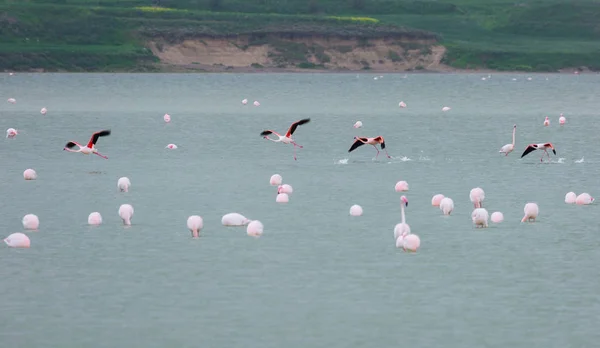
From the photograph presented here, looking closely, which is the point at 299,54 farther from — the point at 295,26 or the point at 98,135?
the point at 98,135

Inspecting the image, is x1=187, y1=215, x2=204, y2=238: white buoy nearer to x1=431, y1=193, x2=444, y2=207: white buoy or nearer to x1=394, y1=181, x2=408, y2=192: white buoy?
x1=431, y1=193, x2=444, y2=207: white buoy

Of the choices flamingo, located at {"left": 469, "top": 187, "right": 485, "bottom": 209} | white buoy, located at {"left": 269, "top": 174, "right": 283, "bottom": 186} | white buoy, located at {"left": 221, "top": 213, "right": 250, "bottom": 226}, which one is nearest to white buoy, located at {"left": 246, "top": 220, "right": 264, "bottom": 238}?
white buoy, located at {"left": 221, "top": 213, "right": 250, "bottom": 226}

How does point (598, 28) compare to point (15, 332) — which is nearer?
point (15, 332)

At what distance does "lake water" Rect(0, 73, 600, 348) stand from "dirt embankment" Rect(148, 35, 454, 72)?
9602cm

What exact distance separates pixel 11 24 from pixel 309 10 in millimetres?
48495

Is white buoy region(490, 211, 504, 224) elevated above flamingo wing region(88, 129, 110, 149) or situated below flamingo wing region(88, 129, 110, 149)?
below

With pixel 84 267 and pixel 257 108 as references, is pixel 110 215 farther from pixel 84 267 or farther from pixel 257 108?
pixel 257 108

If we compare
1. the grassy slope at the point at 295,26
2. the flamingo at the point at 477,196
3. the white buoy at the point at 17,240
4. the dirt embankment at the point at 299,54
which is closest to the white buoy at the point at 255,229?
the white buoy at the point at 17,240

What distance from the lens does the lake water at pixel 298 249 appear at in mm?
16688

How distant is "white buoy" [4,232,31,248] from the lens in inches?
866

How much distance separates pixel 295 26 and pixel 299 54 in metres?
5.03

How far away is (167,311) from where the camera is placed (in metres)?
17.5

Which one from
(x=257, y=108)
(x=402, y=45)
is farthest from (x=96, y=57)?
(x=257, y=108)

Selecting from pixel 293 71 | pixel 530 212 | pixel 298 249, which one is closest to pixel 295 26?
pixel 293 71
